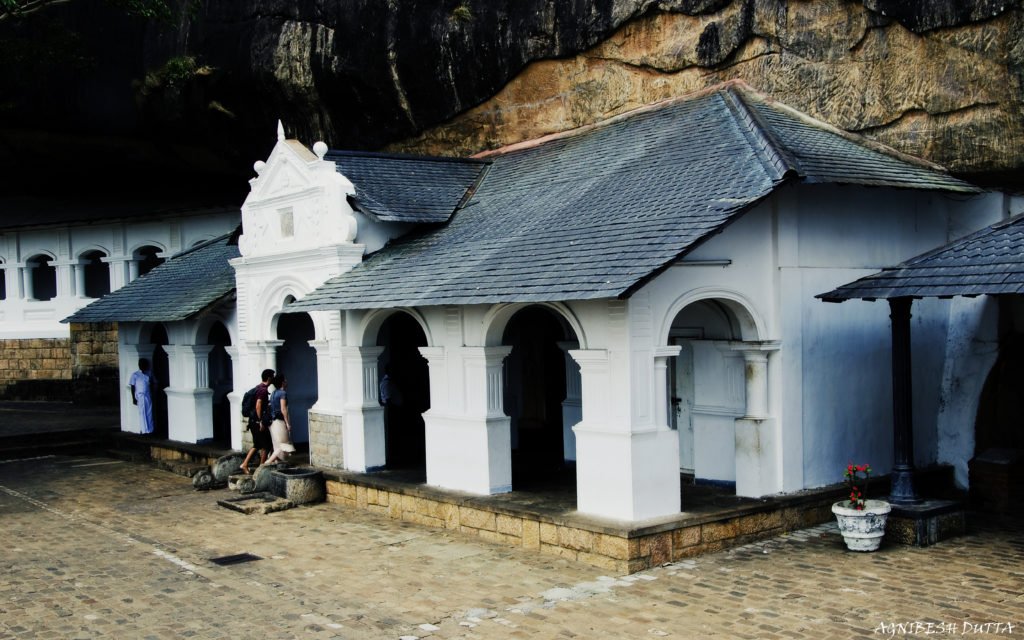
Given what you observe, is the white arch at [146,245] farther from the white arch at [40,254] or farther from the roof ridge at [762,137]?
the roof ridge at [762,137]

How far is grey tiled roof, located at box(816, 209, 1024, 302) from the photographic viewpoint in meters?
10.0

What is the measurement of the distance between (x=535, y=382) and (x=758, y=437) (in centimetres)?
654

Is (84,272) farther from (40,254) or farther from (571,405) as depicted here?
(571,405)

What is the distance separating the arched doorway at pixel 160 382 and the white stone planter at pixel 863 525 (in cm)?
1391

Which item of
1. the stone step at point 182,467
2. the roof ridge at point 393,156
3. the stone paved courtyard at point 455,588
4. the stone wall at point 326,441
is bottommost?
the stone step at point 182,467

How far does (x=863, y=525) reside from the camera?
10617mm

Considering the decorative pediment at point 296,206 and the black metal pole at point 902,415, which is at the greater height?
the decorative pediment at point 296,206

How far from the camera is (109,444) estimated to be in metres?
21.3

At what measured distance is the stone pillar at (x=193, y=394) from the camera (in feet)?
63.5

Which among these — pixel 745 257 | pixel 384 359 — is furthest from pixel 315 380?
pixel 745 257

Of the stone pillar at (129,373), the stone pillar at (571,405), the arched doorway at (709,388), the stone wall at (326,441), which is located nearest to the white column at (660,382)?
the arched doorway at (709,388)

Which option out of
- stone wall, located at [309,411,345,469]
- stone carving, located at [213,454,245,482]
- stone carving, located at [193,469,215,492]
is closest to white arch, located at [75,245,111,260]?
stone carving, located at [213,454,245,482]

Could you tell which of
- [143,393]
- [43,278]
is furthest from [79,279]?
[143,393]

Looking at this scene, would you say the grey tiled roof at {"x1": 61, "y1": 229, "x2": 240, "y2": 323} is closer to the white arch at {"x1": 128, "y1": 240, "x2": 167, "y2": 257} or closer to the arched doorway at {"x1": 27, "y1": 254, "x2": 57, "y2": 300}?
the white arch at {"x1": 128, "y1": 240, "x2": 167, "y2": 257}
